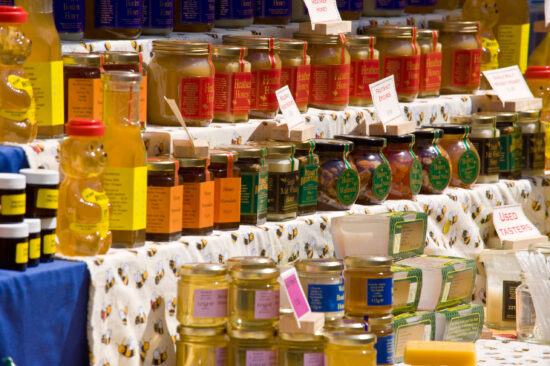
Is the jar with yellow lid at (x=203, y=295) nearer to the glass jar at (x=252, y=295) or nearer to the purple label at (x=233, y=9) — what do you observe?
the glass jar at (x=252, y=295)

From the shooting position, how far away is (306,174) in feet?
9.85

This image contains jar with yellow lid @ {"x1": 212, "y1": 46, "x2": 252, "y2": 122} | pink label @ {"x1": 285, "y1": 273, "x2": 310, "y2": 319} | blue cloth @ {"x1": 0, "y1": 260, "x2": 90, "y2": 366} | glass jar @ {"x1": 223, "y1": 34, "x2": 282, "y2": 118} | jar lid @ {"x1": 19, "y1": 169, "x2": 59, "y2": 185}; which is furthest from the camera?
glass jar @ {"x1": 223, "y1": 34, "x2": 282, "y2": 118}

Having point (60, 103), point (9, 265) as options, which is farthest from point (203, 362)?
point (60, 103)

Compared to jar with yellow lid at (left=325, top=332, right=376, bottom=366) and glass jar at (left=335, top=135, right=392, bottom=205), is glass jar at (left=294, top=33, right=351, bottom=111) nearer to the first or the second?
glass jar at (left=335, top=135, right=392, bottom=205)

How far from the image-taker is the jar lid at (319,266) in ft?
8.32

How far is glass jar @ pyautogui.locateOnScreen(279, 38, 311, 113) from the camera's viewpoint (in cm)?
324

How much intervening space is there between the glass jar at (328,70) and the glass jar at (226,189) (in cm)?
71

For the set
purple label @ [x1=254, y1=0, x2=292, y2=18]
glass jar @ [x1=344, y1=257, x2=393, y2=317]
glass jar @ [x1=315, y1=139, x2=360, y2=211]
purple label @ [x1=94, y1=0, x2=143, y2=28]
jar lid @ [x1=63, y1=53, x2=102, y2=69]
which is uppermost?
purple label @ [x1=254, y1=0, x2=292, y2=18]

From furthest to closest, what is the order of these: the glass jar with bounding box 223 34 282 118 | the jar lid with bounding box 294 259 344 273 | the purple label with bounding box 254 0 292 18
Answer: the purple label with bounding box 254 0 292 18, the glass jar with bounding box 223 34 282 118, the jar lid with bounding box 294 259 344 273

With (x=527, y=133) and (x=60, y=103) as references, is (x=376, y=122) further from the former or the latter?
(x=60, y=103)

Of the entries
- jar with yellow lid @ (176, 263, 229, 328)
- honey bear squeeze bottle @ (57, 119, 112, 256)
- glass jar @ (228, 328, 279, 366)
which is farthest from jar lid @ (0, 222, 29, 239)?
glass jar @ (228, 328, 279, 366)

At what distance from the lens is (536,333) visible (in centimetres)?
309

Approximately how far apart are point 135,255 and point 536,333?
124 centimetres

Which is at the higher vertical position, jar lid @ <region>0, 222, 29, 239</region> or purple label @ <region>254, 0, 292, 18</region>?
purple label @ <region>254, 0, 292, 18</region>
